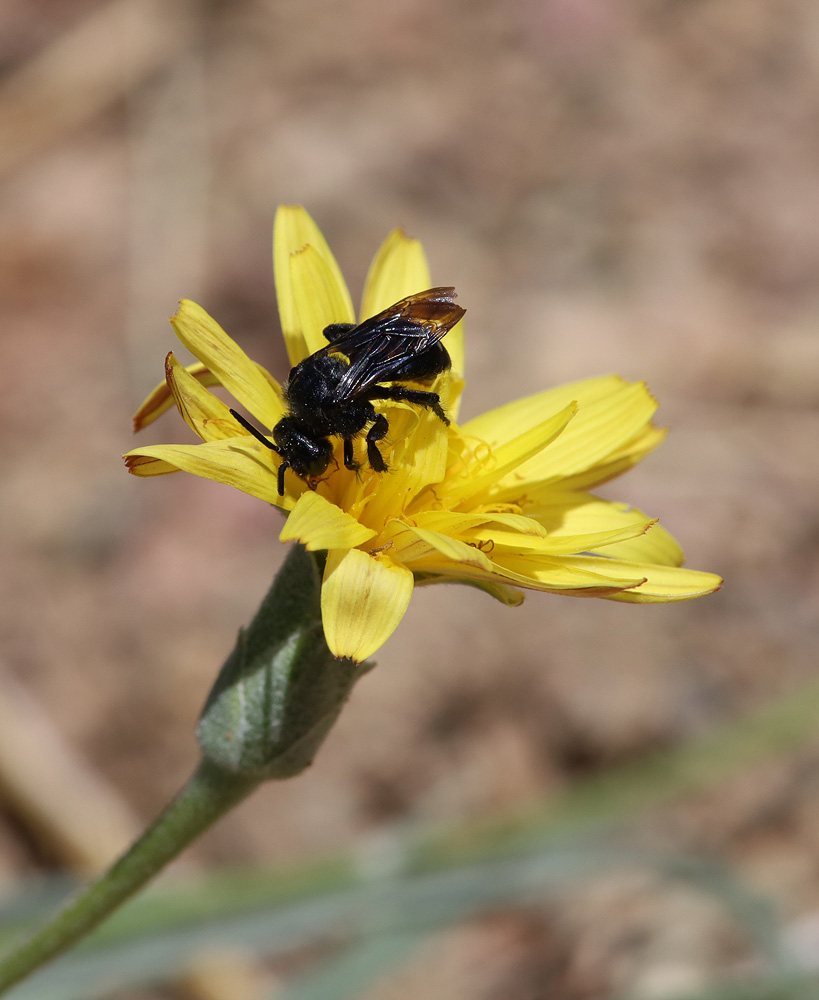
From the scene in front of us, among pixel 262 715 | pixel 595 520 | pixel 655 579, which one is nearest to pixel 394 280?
pixel 595 520

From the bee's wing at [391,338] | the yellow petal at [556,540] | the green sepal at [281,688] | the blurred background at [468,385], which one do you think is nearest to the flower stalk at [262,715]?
the green sepal at [281,688]

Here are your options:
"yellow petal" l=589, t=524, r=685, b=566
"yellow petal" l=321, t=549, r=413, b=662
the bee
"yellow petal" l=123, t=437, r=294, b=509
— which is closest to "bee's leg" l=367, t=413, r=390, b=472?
the bee

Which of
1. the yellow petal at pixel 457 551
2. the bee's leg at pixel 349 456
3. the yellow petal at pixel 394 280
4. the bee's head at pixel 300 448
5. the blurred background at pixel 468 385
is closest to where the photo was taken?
the yellow petal at pixel 457 551

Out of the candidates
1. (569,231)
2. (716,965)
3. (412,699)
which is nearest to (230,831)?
(412,699)

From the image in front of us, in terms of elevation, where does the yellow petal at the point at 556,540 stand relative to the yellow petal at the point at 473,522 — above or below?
below

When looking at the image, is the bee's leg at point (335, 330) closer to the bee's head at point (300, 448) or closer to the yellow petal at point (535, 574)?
the bee's head at point (300, 448)

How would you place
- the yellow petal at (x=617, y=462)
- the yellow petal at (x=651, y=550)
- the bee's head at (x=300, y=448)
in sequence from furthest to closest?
the yellow petal at (x=617, y=462), the yellow petal at (x=651, y=550), the bee's head at (x=300, y=448)
